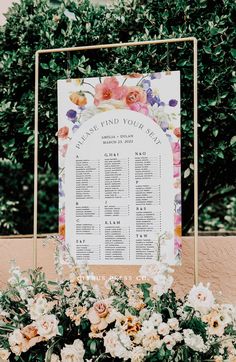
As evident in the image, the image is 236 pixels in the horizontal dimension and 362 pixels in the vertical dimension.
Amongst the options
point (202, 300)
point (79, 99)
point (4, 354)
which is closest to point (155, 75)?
point (79, 99)

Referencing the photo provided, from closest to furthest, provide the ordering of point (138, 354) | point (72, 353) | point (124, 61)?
point (138, 354), point (72, 353), point (124, 61)

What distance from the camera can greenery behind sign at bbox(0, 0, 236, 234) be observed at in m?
4.23

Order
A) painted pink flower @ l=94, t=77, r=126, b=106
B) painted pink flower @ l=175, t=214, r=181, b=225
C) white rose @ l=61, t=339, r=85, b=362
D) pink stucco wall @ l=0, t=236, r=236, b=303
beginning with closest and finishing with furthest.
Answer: white rose @ l=61, t=339, r=85, b=362, painted pink flower @ l=175, t=214, r=181, b=225, painted pink flower @ l=94, t=77, r=126, b=106, pink stucco wall @ l=0, t=236, r=236, b=303

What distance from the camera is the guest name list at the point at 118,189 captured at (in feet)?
12.5

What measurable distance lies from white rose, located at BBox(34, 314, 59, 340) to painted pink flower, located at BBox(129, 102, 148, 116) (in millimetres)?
1234

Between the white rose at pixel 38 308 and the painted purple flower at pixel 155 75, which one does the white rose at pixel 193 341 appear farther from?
the painted purple flower at pixel 155 75

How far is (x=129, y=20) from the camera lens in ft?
14.7

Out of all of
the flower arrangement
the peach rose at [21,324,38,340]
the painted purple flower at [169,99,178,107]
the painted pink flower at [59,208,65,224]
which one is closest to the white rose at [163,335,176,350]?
the flower arrangement

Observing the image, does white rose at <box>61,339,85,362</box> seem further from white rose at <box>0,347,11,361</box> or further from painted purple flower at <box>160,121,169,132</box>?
painted purple flower at <box>160,121,169,132</box>

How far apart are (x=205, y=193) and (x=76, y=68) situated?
49.4 inches

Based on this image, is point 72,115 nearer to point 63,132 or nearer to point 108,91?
point 63,132

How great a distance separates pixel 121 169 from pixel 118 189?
0.36 feet

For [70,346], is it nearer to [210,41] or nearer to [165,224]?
[165,224]

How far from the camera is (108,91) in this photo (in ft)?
13.0
